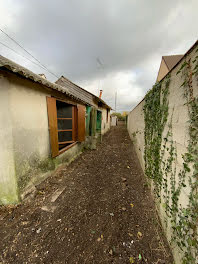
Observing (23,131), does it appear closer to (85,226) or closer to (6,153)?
(6,153)

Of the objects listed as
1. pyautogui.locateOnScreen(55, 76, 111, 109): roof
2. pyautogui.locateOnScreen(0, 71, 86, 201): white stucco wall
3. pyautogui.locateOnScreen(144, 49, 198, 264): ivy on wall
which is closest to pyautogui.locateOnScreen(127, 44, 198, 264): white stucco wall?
pyautogui.locateOnScreen(144, 49, 198, 264): ivy on wall

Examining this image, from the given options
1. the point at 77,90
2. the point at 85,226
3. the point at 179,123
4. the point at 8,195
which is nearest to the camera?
the point at 179,123

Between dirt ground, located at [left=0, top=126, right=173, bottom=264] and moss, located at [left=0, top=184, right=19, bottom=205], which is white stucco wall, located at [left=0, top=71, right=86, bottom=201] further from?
dirt ground, located at [left=0, top=126, right=173, bottom=264]

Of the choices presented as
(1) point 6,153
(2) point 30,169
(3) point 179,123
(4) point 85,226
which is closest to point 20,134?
(1) point 6,153

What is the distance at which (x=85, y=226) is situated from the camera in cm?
179

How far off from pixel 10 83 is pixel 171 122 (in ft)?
10.0

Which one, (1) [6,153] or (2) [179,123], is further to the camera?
(1) [6,153]

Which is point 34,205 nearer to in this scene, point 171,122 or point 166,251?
point 166,251

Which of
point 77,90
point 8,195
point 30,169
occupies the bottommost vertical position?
point 8,195

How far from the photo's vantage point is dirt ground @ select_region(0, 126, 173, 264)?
1.40 metres

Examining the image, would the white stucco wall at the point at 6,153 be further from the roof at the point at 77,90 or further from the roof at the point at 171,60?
the roof at the point at 171,60

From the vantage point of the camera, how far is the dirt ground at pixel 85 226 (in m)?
1.40

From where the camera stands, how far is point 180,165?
4.34ft

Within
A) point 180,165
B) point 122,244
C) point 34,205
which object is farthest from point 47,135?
point 180,165
